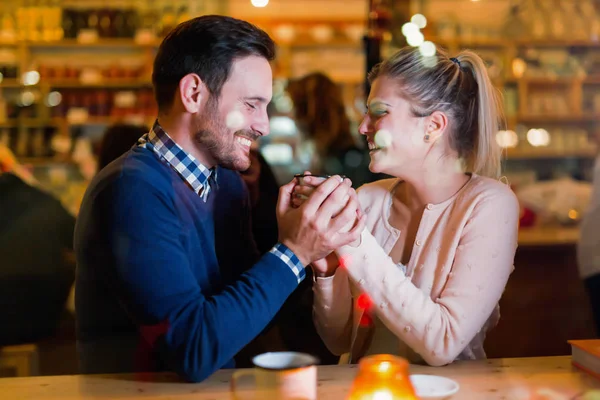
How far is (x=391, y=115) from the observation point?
4.30 ft

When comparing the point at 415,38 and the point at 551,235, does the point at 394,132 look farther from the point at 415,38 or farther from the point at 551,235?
the point at 551,235

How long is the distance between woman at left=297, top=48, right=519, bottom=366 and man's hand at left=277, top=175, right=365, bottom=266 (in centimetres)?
5

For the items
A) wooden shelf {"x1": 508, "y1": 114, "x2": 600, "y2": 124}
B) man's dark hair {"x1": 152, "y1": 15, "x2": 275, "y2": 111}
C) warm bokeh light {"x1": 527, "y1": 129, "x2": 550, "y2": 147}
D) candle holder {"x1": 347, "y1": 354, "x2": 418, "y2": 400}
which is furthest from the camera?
warm bokeh light {"x1": 527, "y1": 129, "x2": 550, "y2": 147}

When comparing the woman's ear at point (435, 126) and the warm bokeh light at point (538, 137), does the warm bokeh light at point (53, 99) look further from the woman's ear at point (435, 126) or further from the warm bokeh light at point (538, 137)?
the warm bokeh light at point (538, 137)

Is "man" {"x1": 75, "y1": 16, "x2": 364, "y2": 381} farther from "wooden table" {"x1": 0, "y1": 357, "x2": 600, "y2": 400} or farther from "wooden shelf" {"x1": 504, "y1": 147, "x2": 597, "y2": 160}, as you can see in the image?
"wooden shelf" {"x1": 504, "y1": 147, "x2": 597, "y2": 160}

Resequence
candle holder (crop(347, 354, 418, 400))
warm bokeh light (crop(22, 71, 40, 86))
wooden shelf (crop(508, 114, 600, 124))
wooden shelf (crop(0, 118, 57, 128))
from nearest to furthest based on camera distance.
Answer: candle holder (crop(347, 354, 418, 400)) < warm bokeh light (crop(22, 71, 40, 86)) < wooden shelf (crop(0, 118, 57, 128)) < wooden shelf (crop(508, 114, 600, 124))

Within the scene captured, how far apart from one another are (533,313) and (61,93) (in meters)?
1.99

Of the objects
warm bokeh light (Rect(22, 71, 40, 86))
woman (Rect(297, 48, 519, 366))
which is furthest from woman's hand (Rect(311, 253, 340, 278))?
Result: warm bokeh light (Rect(22, 71, 40, 86))

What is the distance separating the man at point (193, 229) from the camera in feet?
3.47

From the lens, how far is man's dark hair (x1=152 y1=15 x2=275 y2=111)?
1.20 meters

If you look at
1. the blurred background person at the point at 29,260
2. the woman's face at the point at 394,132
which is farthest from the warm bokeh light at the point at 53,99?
the woman's face at the point at 394,132

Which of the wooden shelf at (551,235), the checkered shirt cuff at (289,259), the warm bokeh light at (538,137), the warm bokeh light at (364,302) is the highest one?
the warm bokeh light at (538,137)

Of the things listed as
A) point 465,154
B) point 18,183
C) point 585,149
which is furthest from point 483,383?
point 585,149

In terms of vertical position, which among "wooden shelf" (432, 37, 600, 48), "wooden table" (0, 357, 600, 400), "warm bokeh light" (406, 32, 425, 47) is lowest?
"wooden table" (0, 357, 600, 400)
